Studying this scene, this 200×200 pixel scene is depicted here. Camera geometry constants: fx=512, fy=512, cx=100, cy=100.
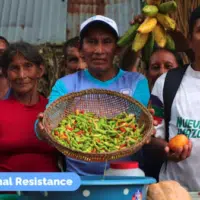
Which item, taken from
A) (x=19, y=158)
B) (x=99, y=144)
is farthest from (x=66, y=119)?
(x=19, y=158)

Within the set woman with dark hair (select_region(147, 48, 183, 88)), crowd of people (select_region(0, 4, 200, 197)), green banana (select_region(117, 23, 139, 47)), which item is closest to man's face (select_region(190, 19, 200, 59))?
crowd of people (select_region(0, 4, 200, 197))

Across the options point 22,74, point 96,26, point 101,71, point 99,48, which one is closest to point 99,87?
point 101,71

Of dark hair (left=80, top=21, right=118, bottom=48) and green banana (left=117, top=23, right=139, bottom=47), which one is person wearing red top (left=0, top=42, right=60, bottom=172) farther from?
green banana (left=117, top=23, right=139, bottom=47)

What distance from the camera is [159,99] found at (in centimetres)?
318

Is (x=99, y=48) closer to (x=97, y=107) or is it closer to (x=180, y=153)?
(x=97, y=107)

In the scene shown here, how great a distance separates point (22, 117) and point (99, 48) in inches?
27.4

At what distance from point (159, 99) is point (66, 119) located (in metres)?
0.61

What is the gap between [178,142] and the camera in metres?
2.83

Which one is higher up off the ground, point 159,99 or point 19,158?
point 159,99

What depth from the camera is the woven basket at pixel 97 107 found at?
278 cm

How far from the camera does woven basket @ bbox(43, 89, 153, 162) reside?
278cm

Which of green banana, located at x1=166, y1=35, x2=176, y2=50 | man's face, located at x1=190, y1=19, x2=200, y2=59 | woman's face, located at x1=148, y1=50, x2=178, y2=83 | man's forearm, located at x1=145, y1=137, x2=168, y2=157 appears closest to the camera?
man's forearm, located at x1=145, y1=137, x2=168, y2=157

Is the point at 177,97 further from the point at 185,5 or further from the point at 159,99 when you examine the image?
the point at 185,5

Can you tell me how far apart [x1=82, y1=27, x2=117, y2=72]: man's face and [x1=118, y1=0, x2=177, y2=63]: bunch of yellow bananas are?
9 cm
